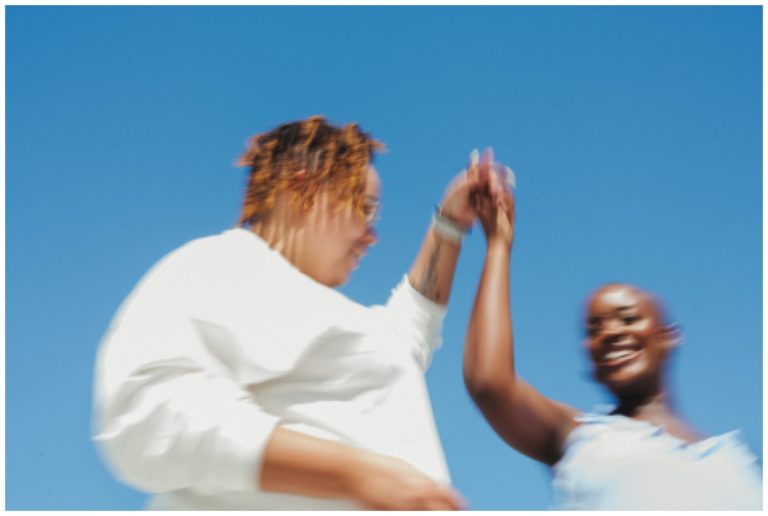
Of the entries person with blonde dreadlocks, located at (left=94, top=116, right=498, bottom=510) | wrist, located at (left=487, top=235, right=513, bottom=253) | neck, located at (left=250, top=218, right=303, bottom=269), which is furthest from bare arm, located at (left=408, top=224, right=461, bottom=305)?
neck, located at (left=250, top=218, right=303, bottom=269)

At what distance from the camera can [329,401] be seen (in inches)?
69.4

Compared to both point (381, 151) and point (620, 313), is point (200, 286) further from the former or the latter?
point (620, 313)

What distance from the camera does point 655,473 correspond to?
93.6 inches

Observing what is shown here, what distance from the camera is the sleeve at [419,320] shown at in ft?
7.72

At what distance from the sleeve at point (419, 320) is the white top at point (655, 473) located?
1.52 ft

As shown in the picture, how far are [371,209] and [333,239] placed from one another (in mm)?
153

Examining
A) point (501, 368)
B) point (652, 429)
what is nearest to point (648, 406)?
point (652, 429)

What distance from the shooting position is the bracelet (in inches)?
102

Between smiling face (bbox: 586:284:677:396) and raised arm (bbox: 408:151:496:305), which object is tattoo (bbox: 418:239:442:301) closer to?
raised arm (bbox: 408:151:496:305)

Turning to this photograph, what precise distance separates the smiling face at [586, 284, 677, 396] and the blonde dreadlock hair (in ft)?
3.12

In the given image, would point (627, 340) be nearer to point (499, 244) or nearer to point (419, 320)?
point (499, 244)

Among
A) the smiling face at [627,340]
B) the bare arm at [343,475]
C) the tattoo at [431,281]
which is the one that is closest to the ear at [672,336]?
the smiling face at [627,340]

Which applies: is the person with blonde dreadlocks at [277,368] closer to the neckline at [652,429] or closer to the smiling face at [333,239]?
the smiling face at [333,239]

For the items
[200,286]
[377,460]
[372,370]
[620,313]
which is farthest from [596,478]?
[200,286]
